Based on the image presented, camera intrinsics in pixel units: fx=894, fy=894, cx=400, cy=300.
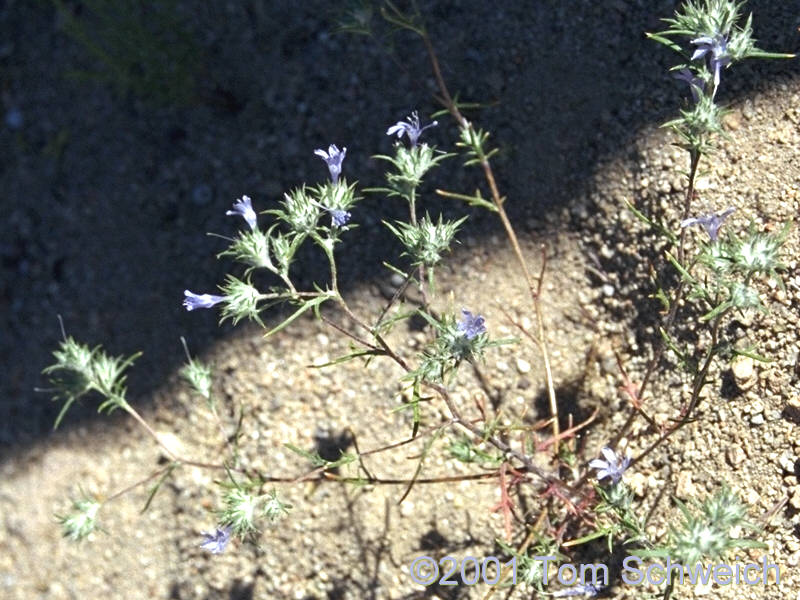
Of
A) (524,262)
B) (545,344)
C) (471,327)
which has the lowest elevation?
(545,344)

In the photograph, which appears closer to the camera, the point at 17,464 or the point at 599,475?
the point at 599,475

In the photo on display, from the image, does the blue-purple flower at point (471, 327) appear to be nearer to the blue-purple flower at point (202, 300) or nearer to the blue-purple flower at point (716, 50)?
the blue-purple flower at point (202, 300)

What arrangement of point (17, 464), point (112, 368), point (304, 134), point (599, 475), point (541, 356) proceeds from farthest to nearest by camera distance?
1. point (17, 464)
2. point (304, 134)
3. point (541, 356)
4. point (112, 368)
5. point (599, 475)

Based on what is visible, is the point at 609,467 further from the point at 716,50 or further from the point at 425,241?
the point at 716,50

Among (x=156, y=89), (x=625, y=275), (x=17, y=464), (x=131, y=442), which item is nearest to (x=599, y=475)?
(x=625, y=275)

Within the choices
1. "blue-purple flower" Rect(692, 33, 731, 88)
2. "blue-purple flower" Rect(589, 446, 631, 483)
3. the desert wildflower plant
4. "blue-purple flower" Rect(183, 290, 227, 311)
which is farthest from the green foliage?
"blue-purple flower" Rect(589, 446, 631, 483)

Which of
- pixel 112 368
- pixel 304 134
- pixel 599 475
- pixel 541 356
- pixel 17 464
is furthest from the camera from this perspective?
pixel 17 464

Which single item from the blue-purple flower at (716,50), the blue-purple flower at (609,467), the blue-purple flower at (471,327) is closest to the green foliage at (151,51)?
the blue-purple flower at (471,327)

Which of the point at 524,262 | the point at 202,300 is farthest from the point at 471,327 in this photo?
the point at 524,262

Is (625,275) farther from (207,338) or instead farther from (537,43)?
(207,338)
